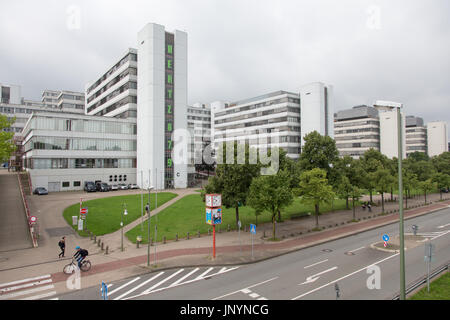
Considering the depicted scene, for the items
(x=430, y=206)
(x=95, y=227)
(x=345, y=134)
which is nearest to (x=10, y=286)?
(x=95, y=227)

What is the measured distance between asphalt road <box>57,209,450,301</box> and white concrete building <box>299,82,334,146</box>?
64.2 meters

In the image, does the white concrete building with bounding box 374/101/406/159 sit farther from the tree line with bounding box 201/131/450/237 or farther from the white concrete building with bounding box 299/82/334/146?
the tree line with bounding box 201/131/450/237

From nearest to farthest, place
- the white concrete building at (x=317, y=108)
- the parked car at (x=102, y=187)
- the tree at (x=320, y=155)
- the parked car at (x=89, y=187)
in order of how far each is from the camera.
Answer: the tree at (x=320, y=155)
the parked car at (x=89, y=187)
the parked car at (x=102, y=187)
the white concrete building at (x=317, y=108)

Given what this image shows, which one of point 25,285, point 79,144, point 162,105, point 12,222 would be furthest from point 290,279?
point 79,144

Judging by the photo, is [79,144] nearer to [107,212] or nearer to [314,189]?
[107,212]

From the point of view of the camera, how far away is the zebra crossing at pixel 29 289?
1482cm

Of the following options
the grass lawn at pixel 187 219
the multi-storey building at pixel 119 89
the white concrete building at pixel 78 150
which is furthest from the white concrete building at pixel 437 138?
the white concrete building at pixel 78 150

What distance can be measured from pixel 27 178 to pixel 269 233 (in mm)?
52973

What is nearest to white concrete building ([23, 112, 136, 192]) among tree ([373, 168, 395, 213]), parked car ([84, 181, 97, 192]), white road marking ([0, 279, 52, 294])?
parked car ([84, 181, 97, 192])

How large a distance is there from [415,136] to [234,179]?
131561 mm

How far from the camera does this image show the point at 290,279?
643 inches

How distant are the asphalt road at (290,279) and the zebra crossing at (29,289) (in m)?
1.53

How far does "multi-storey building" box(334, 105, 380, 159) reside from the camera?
111m

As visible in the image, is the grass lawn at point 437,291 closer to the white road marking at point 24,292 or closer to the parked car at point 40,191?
the white road marking at point 24,292
